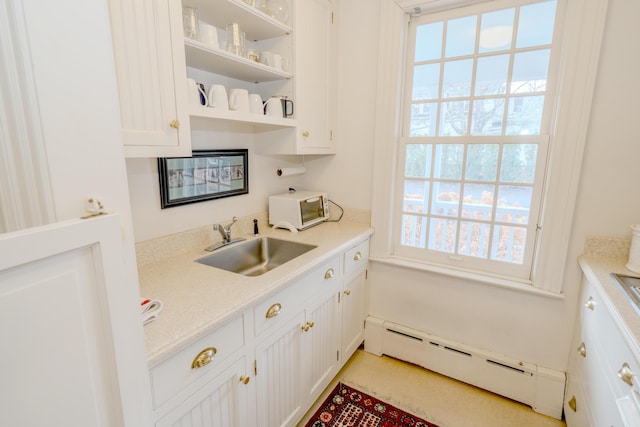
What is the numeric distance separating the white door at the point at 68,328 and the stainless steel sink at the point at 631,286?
157 cm

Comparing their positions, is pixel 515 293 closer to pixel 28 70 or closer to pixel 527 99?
pixel 527 99

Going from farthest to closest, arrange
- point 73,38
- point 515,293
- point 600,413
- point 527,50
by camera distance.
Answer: point 515,293 < point 527,50 < point 600,413 < point 73,38

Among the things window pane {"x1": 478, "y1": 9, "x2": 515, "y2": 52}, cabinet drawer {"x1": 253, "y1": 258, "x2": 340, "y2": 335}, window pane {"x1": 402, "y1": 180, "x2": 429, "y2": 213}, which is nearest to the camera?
cabinet drawer {"x1": 253, "y1": 258, "x2": 340, "y2": 335}

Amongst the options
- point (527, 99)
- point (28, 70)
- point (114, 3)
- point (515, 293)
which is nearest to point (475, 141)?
point (527, 99)

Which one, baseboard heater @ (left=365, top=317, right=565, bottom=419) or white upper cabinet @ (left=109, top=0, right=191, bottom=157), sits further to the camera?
baseboard heater @ (left=365, top=317, right=565, bottom=419)

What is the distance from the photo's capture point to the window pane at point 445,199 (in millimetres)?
1979

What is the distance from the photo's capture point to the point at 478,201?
192cm

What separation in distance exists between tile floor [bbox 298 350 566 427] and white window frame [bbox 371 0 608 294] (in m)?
0.72

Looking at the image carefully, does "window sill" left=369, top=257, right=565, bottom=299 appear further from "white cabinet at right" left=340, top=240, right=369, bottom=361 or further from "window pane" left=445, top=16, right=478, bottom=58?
"window pane" left=445, top=16, right=478, bottom=58

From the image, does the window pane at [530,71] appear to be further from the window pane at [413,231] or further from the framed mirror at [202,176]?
the framed mirror at [202,176]

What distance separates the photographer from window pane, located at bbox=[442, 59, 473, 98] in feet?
6.07

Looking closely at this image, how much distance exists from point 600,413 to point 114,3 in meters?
2.22

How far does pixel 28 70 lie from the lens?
51 cm

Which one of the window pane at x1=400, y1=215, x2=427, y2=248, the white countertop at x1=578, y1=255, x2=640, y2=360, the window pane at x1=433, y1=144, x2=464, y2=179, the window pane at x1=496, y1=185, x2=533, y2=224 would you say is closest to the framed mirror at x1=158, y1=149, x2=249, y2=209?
the window pane at x1=400, y1=215, x2=427, y2=248
